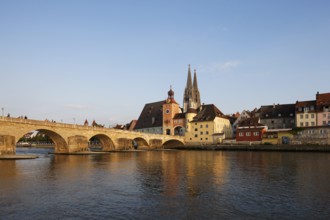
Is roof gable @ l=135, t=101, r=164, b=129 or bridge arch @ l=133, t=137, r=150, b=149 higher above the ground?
roof gable @ l=135, t=101, r=164, b=129

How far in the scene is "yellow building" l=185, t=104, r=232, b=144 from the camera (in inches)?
3812

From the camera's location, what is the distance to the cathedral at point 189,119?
9856 centimetres

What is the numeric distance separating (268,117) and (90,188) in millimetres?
82830

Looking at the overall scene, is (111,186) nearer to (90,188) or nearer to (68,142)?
(90,188)

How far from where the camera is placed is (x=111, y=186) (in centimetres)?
2070

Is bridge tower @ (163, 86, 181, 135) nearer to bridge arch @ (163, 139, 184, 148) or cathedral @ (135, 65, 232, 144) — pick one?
cathedral @ (135, 65, 232, 144)

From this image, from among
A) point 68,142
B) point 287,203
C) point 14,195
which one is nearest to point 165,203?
point 287,203

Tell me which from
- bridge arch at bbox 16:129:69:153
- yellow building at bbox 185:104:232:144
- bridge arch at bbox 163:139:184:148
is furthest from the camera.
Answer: bridge arch at bbox 163:139:184:148

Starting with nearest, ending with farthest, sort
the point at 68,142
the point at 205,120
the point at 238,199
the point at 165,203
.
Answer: the point at 165,203 < the point at 238,199 < the point at 68,142 < the point at 205,120

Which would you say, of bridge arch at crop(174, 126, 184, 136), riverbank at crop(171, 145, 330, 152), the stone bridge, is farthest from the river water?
bridge arch at crop(174, 126, 184, 136)

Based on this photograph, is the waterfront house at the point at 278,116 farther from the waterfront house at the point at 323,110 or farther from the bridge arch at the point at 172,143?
the bridge arch at the point at 172,143

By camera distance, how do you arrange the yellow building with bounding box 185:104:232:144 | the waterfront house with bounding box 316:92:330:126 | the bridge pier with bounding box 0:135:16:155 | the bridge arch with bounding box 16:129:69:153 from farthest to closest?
the yellow building with bounding box 185:104:232:144 < the waterfront house with bounding box 316:92:330:126 < the bridge arch with bounding box 16:129:69:153 < the bridge pier with bounding box 0:135:16:155

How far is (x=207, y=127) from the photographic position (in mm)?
98750

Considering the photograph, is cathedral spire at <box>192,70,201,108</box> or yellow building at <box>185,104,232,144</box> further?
cathedral spire at <box>192,70,201,108</box>
